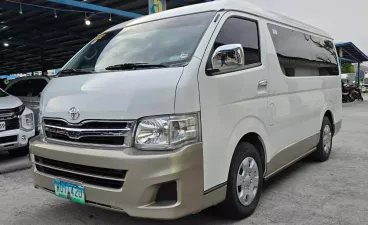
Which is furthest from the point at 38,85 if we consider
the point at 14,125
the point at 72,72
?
the point at 72,72

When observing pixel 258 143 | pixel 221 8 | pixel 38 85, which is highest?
pixel 221 8

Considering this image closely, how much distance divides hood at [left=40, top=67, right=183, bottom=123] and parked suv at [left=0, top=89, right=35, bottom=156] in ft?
10.2

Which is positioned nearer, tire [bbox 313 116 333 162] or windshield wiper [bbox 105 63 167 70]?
windshield wiper [bbox 105 63 167 70]

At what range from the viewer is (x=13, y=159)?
21.2ft

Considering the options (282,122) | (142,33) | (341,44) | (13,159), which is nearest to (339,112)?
(282,122)

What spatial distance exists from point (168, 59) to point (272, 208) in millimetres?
1915

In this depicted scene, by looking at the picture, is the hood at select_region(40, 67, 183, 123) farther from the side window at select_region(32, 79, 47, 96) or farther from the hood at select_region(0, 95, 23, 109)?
the side window at select_region(32, 79, 47, 96)

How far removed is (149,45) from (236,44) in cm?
84

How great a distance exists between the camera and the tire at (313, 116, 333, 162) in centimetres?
545

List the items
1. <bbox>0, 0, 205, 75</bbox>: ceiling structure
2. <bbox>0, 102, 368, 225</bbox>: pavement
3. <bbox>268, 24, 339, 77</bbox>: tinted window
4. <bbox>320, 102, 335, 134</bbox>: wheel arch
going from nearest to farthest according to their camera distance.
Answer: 1. <bbox>0, 102, 368, 225</bbox>: pavement
2. <bbox>268, 24, 339, 77</bbox>: tinted window
3. <bbox>320, 102, 335, 134</bbox>: wheel arch
4. <bbox>0, 0, 205, 75</bbox>: ceiling structure

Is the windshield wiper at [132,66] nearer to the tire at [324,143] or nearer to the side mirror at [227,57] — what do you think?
the side mirror at [227,57]

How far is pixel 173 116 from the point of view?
103 inches

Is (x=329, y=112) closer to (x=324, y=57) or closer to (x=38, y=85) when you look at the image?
(x=324, y=57)

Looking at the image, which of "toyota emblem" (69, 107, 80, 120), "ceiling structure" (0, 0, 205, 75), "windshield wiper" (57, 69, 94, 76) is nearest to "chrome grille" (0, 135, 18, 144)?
"windshield wiper" (57, 69, 94, 76)
